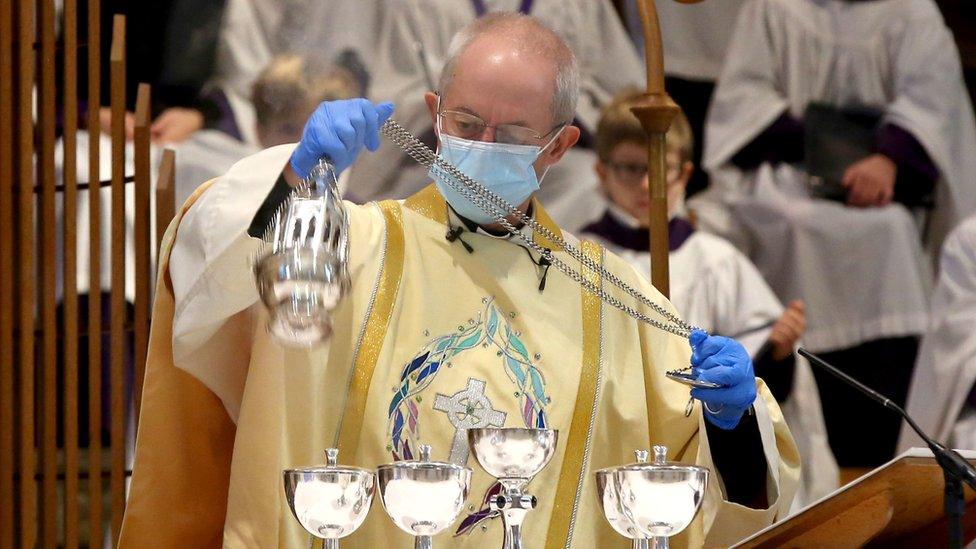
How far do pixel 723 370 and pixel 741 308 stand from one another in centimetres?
322

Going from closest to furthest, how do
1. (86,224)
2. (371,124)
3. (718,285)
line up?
(371,124) → (86,224) → (718,285)

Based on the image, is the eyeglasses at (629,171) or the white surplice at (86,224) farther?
the eyeglasses at (629,171)

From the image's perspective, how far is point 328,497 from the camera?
1938mm

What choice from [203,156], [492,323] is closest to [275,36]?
[203,156]

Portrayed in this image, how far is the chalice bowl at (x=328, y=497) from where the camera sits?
1939 millimetres

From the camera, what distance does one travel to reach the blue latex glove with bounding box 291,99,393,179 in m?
2.15

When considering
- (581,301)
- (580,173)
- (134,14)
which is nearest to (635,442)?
(581,301)

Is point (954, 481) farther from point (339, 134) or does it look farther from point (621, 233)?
point (621, 233)

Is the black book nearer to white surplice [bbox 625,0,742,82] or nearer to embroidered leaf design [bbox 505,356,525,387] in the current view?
white surplice [bbox 625,0,742,82]

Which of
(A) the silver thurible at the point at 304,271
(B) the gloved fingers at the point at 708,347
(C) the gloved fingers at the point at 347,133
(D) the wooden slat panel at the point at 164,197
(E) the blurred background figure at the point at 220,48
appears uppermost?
(E) the blurred background figure at the point at 220,48

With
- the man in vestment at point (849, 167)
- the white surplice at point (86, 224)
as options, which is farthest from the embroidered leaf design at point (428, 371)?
the man in vestment at point (849, 167)

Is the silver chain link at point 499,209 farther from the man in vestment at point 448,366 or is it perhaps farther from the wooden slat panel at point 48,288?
the wooden slat panel at point 48,288

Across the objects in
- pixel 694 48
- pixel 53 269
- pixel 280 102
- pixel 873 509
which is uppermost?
pixel 694 48

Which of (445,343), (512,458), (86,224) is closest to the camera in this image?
(512,458)
